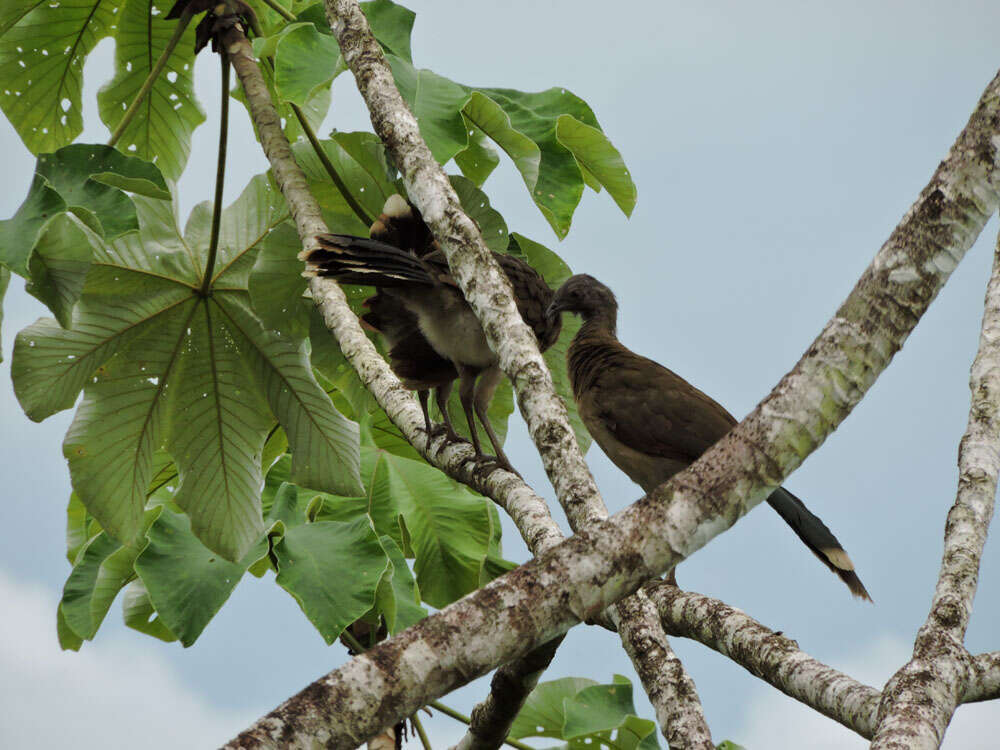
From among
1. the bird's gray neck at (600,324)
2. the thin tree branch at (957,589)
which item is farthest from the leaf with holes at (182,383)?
the thin tree branch at (957,589)

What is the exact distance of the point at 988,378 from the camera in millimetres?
2609

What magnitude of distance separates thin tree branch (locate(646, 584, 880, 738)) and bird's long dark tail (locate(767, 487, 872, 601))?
673 millimetres

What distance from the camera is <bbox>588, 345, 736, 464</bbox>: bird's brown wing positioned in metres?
3.14

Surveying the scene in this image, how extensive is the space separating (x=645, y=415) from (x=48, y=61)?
262cm

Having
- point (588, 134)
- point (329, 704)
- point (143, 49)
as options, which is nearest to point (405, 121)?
point (588, 134)

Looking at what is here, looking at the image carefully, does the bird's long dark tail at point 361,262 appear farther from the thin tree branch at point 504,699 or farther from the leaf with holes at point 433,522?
the thin tree branch at point 504,699

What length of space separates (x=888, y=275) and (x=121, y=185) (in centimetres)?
201

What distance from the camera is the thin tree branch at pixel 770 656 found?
192cm

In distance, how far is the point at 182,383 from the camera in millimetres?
3072

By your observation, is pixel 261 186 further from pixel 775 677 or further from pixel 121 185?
pixel 775 677

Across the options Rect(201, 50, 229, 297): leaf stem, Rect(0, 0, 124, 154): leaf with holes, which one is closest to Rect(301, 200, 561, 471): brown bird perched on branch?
Rect(201, 50, 229, 297): leaf stem

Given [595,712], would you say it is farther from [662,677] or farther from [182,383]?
[182,383]

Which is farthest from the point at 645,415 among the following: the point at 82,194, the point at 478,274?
the point at 82,194

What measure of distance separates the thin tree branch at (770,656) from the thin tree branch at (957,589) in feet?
0.29
